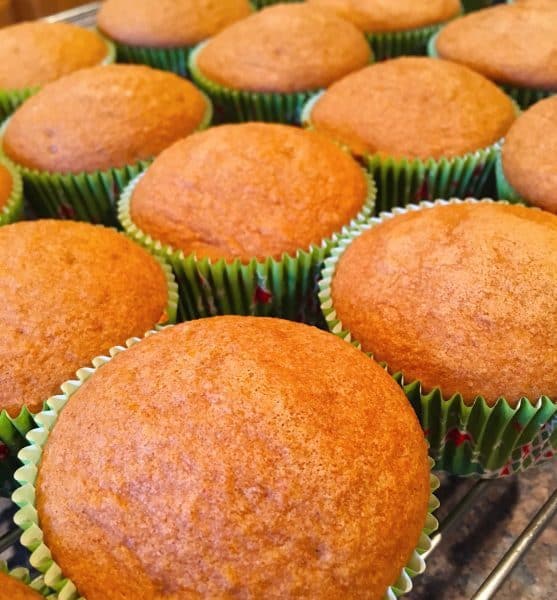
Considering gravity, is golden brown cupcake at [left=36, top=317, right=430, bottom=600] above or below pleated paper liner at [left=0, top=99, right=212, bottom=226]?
above

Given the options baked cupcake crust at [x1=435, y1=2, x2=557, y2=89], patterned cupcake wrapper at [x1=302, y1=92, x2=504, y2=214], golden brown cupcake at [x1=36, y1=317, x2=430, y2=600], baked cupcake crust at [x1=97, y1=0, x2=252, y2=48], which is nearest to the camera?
golden brown cupcake at [x1=36, y1=317, x2=430, y2=600]

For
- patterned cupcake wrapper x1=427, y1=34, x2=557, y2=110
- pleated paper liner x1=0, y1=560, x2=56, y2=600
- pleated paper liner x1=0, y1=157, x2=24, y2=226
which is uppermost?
patterned cupcake wrapper x1=427, y1=34, x2=557, y2=110

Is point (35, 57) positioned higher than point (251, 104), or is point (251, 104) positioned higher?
point (35, 57)

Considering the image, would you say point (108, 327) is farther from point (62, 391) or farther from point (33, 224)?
point (33, 224)

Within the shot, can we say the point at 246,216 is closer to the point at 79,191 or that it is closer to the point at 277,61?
the point at 79,191

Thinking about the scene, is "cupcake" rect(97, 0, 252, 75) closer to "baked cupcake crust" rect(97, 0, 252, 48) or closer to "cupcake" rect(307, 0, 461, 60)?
"baked cupcake crust" rect(97, 0, 252, 48)

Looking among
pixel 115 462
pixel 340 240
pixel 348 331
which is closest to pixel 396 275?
pixel 348 331

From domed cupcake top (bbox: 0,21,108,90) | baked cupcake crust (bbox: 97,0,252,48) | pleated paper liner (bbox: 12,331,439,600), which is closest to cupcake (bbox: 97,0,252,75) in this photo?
baked cupcake crust (bbox: 97,0,252,48)

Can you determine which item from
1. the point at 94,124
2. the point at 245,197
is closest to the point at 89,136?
the point at 94,124

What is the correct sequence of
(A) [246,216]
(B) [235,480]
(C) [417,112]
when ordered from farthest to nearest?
(C) [417,112], (A) [246,216], (B) [235,480]

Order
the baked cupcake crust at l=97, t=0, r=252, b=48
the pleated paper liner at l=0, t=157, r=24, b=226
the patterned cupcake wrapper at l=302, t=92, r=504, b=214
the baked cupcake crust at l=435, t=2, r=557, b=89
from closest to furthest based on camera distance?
the pleated paper liner at l=0, t=157, r=24, b=226 → the patterned cupcake wrapper at l=302, t=92, r=504, b=214 → the baked cupcake crust at l=435, t=2, r=557, b=89 → the baked cupcake crust at l=97, t=0, r=252, b=48
